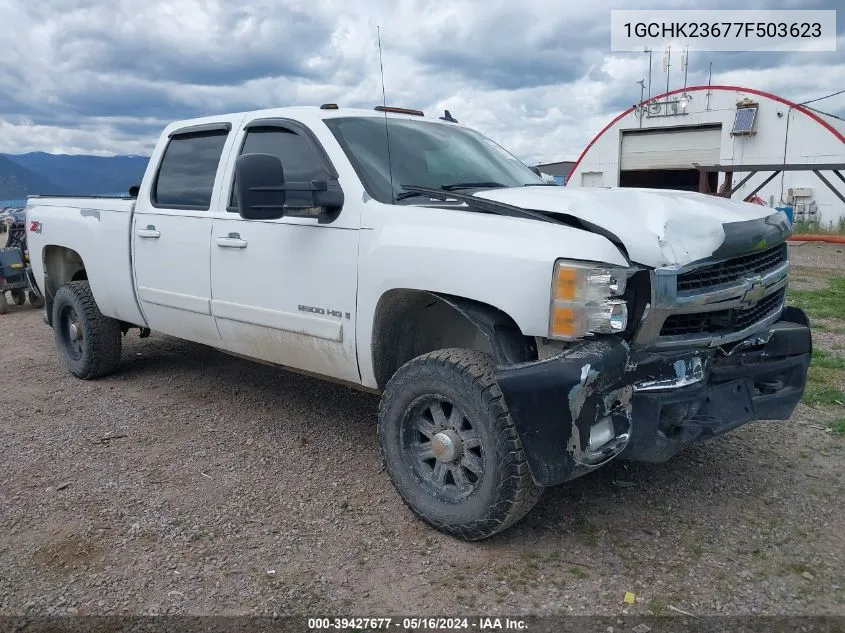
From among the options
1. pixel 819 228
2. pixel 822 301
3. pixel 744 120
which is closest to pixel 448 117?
pixel 822 301

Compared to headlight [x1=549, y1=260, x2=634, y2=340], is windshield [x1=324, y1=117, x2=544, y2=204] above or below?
above

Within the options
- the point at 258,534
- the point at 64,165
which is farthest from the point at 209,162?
the point at 64,165

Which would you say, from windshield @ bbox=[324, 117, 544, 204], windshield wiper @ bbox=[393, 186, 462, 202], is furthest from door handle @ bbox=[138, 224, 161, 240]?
windshield wiper @ bbox=[393, 186, 462, 202]

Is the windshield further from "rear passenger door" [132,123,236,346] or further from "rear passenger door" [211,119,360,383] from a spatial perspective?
"rear passenger door" [132,123,236,346]

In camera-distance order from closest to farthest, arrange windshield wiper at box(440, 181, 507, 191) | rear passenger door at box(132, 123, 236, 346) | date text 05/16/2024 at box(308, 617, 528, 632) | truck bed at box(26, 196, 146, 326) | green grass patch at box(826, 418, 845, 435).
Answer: date text 05/16/2024 at box(308, 617, 528, 632) < windshield wiper at box(440, 181, 507, 191) < green grass patch at box(826, 418, 845, 435) < rear passenger door at box(132, 123, 236, 346) < truck bed at box(26, 196, 146, 326)

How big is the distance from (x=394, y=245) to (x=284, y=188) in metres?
0.61

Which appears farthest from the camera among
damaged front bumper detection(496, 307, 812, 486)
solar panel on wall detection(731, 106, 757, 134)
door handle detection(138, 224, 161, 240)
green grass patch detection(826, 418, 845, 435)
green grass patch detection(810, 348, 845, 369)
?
solar panel on wall detection(731, 106, 757, 134)

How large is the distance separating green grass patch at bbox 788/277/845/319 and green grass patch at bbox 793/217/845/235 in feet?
32.6

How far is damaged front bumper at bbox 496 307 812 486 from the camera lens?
272cm

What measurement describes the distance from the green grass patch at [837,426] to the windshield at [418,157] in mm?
2354

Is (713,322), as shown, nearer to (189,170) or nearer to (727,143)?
(189,170)

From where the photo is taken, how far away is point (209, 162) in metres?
4.66

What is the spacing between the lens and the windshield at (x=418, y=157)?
3762 millimetres

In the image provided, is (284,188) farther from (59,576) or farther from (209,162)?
(59,576)
